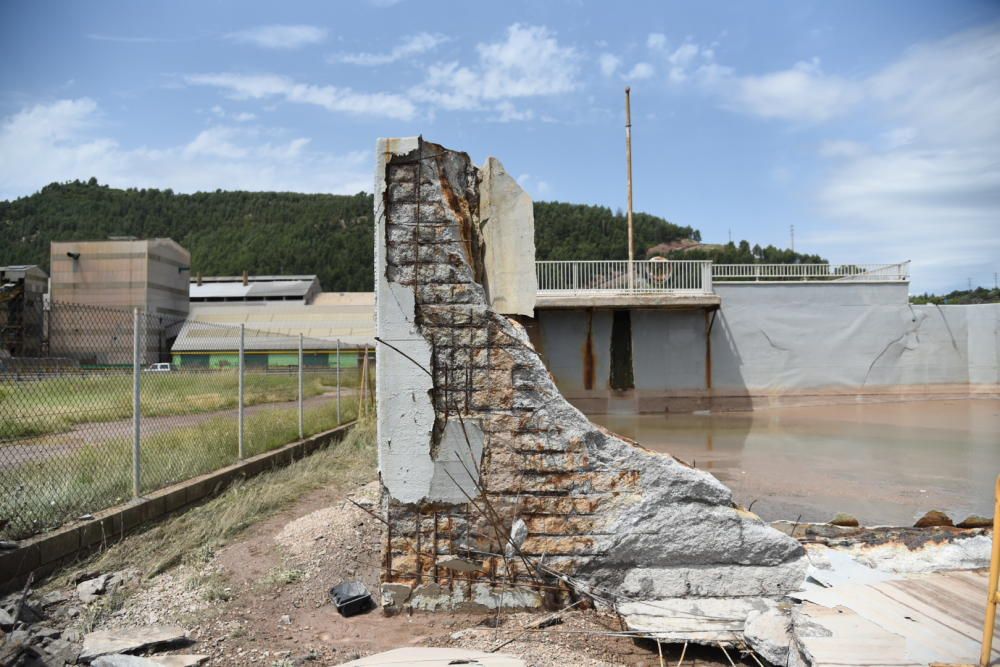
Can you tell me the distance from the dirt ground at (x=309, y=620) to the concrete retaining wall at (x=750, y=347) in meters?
16.2

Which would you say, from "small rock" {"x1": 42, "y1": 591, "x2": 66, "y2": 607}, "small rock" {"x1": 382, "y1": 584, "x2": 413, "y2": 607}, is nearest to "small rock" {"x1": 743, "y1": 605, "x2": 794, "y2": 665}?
"small rock" {"x1": 382, "y1": 584, "x2": 413, "y2": 607}

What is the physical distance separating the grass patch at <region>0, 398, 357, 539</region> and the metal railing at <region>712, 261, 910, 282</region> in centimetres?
1736

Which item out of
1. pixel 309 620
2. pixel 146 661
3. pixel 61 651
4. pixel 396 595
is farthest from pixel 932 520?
pixel 61 651

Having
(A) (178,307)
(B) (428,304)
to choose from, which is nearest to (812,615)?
(B) (428,304)

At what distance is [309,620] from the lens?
402cm

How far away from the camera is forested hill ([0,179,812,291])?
70.9 m

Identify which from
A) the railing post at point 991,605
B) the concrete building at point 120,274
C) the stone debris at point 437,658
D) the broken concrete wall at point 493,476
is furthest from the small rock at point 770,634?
the concrete building at point 120,274

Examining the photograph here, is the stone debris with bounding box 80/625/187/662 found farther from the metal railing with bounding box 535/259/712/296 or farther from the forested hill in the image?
the forested hill

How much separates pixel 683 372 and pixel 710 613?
18182 millimetres

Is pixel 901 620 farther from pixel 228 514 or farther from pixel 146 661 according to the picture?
pixel 228 514

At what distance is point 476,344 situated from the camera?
400 centimetres

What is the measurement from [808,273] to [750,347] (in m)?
3.73

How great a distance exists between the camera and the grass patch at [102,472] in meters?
4.88

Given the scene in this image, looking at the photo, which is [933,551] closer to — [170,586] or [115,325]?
[170,586]
